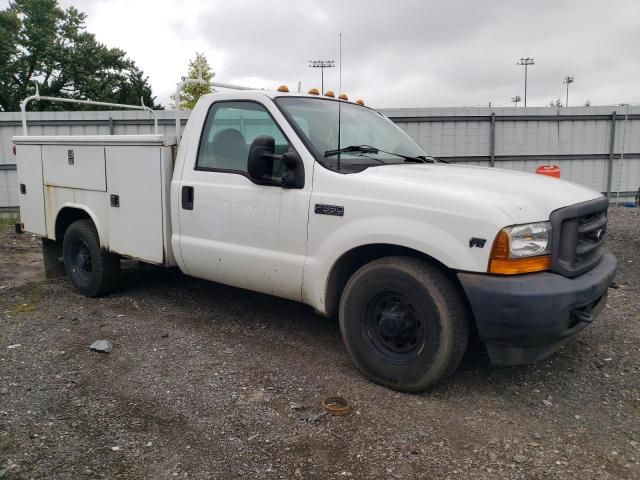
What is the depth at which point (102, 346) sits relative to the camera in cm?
450

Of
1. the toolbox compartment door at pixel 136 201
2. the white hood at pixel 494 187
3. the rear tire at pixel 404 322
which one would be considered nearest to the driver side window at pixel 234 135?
the toolbox compartment door at pixel 136 201

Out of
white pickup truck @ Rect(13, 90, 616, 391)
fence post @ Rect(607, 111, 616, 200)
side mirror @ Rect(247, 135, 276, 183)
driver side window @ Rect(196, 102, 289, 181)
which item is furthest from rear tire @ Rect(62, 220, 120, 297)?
fence post @ Rect(607, 111, 616, 200)

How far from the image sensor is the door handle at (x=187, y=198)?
185 inches

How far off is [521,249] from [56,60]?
45.1 meters

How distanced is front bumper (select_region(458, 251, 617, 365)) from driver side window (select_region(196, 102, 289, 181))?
1.77 metres

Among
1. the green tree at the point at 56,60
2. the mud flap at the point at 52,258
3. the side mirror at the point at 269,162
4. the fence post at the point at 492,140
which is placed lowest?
the mud flap at the point at 52,258

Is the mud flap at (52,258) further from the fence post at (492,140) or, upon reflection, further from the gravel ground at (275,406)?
the fence post at (492,140)

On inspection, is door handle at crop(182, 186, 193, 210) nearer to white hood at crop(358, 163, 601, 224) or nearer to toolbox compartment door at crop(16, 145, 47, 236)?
white hood at crop(358, 163, 601, 224)

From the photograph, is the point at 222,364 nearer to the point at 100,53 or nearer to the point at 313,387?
the point at 313,387

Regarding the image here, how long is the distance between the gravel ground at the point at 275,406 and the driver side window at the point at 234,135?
4.74 feet

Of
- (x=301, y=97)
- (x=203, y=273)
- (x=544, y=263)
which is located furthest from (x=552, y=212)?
(x=203, y=273)

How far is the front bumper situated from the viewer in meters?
3.18

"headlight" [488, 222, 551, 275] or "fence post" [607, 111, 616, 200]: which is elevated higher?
"fence post" [607, 111, 616, 200]

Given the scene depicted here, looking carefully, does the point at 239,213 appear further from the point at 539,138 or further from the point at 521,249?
the point at 539,138
